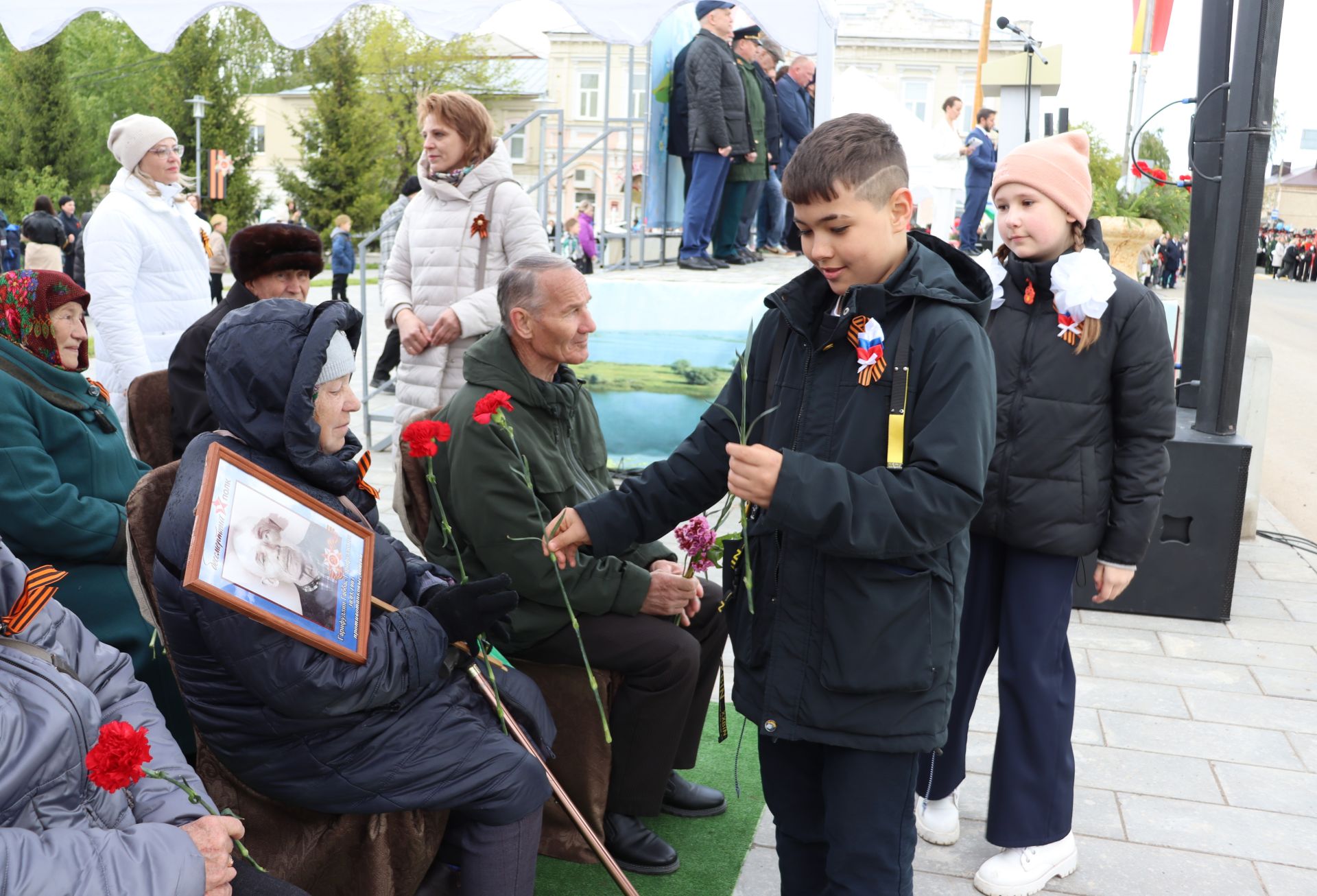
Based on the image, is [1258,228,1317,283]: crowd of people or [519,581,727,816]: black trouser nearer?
[519,581,727,816]: black trouser

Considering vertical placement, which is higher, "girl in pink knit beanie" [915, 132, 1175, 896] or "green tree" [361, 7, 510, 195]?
"green tree" [361, 7, 510, 195]

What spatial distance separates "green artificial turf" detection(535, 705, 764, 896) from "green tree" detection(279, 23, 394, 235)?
4048cm

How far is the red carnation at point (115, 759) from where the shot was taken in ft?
5.51

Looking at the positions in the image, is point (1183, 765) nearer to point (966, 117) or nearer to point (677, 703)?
point (677, 703)

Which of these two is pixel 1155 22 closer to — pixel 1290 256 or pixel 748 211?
pixel 748 211

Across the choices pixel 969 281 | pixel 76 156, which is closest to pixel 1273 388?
pixel 969 281

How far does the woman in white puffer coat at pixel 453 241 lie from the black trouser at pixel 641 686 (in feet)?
7.78

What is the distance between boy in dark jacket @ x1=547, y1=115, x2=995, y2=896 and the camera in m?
2.01

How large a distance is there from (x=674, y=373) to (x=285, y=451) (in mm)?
5134

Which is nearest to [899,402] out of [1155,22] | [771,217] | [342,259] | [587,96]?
[771,217]

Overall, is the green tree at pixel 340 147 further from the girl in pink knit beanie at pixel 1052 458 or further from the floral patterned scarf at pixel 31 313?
the girl in pink knit beanie at pixel 1052 458

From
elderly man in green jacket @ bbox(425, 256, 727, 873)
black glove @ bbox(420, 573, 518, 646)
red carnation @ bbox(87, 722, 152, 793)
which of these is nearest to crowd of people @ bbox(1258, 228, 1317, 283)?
elderly man in green jacket @ bbox(425, 256, 727, 873)

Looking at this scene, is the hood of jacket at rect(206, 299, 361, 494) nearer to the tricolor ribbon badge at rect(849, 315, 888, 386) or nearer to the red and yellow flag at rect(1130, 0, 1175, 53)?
the tricolor ribbon badge at rect(849, 315, 888, 386)

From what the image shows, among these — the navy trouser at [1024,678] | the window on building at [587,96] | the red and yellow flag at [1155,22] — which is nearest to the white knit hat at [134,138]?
the navy trouser at [1024,678]
